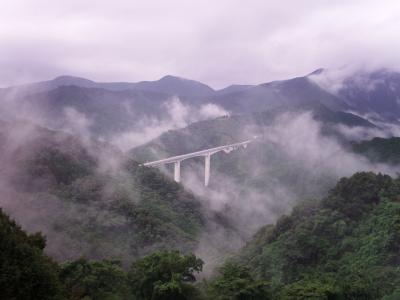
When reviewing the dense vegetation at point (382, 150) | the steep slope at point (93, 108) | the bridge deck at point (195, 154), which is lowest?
the bridge deck at point (195, 154)

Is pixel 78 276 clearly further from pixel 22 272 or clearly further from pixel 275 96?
pixel 275 96

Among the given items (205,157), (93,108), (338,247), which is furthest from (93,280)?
Result: (93,108)

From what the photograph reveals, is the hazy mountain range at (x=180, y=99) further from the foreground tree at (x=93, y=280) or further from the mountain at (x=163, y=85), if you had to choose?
the foreground tree at (x=93, y=280)

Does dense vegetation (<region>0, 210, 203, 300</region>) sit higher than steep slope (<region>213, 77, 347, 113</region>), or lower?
lower

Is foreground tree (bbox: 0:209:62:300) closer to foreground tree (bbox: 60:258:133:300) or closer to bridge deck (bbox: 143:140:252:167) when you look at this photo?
foreground tree (bbox: 60:258:133:300)

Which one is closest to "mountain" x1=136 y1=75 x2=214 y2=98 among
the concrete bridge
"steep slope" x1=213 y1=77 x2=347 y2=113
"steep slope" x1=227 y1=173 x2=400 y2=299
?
"steep slope" x1=213 y1=77 x2=347 y2=113

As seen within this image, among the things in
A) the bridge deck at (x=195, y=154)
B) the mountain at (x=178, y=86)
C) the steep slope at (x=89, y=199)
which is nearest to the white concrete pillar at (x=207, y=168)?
the bridge deck at (x=195, y=154)
